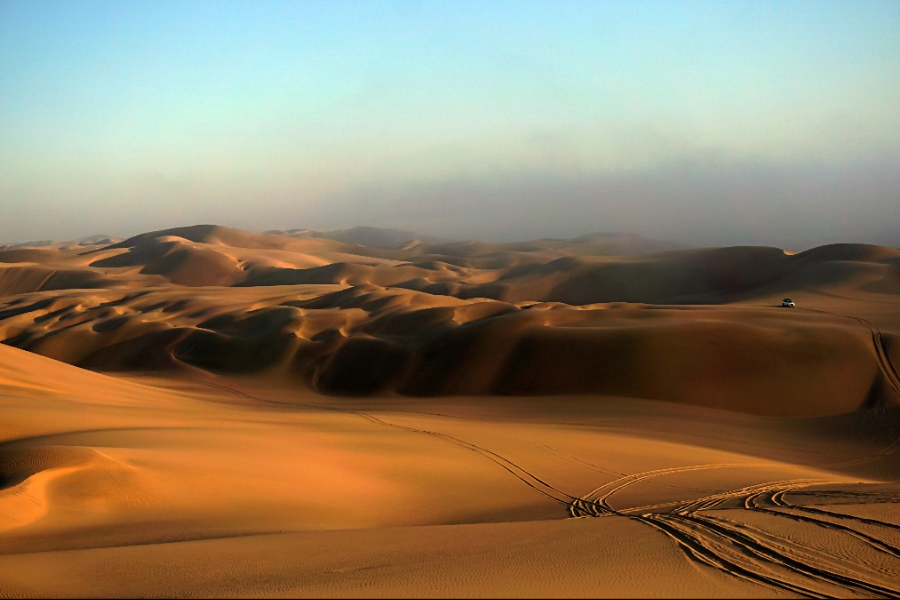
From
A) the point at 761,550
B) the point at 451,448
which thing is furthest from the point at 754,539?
the point at 451,448

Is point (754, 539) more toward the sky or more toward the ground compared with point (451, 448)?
more toward the sky

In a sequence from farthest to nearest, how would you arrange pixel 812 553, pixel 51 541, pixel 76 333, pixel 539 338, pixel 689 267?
pixel 689 267 → pixel 76 333 → pixel 539 338 → pixel 51 541 → pixel 812 553

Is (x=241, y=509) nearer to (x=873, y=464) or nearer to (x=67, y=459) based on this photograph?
(x=67, y=459)

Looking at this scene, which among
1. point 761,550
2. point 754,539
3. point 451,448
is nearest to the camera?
point 761,550

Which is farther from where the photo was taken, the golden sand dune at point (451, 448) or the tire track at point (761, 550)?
the golden sand dune at point (451, 448)

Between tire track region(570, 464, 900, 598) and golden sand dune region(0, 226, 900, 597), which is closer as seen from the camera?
tire track region(570, 464, 900, 598)

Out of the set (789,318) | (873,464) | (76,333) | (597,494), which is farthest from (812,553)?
(76,333)

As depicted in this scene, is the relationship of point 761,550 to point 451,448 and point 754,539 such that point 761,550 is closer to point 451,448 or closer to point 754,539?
point 754,539

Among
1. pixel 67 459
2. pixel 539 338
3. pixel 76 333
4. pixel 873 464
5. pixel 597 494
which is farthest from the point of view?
pixel 76 333
